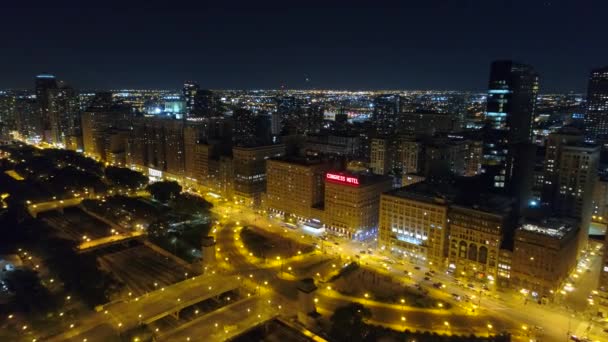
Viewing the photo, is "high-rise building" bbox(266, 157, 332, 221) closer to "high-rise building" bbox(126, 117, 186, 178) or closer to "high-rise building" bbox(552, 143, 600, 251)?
"high-rise building" bbox(126, 117, 186, 178)

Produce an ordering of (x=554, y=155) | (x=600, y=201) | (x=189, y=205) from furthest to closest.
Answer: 1. (x=189, y=205)
2. (x=600, y=201)
3. (x=554, y=155)

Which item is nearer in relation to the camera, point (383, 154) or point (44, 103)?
point (383, 154)

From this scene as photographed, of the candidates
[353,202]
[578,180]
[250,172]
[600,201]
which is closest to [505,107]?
[600,201]

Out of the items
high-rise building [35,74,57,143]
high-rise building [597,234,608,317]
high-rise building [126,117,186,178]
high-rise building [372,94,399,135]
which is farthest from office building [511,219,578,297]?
high-rise building [35,74,57,143]

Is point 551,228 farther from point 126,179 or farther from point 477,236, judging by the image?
point 126,179

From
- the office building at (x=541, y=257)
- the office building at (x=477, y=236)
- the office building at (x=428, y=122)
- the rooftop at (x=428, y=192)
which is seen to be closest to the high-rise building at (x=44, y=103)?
the office building at (x=428, y=122)

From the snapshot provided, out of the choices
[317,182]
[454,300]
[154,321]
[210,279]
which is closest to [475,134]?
[317,182]

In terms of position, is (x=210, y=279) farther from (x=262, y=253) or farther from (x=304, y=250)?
(x=304, y=250)
